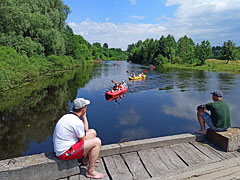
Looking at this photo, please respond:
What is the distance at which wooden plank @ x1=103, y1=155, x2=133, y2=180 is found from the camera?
3.71m

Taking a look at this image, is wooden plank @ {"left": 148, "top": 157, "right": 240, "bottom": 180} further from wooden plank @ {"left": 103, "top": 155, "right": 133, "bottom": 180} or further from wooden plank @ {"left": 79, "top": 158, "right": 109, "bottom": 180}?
wooden plank @ {"left": 79, "top": 158, "right": 109, "bottom": 180}

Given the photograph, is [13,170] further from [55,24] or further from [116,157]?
[55,24]

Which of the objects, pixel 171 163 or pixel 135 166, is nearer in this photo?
pixel 135 166

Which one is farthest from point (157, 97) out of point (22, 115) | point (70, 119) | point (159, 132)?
point (70, 119)

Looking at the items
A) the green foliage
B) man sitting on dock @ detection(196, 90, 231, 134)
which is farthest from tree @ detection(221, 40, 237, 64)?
man sitting on dock @ detection(196, 90, 231, 134)

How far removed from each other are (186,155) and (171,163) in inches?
20.3

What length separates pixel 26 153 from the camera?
756 cm

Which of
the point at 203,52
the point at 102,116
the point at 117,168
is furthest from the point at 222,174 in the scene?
the point at 203,52

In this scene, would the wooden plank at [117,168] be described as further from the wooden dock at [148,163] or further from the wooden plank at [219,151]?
the wooden plank at [219,151]

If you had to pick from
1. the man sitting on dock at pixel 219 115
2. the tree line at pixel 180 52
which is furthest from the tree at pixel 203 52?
the man sitting on dock at pixel 219 115

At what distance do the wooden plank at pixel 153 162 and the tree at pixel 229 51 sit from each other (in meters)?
59.6

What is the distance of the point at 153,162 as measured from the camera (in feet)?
Result: 13.6

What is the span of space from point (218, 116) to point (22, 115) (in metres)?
10.7

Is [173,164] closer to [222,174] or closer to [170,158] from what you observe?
[170,158]
